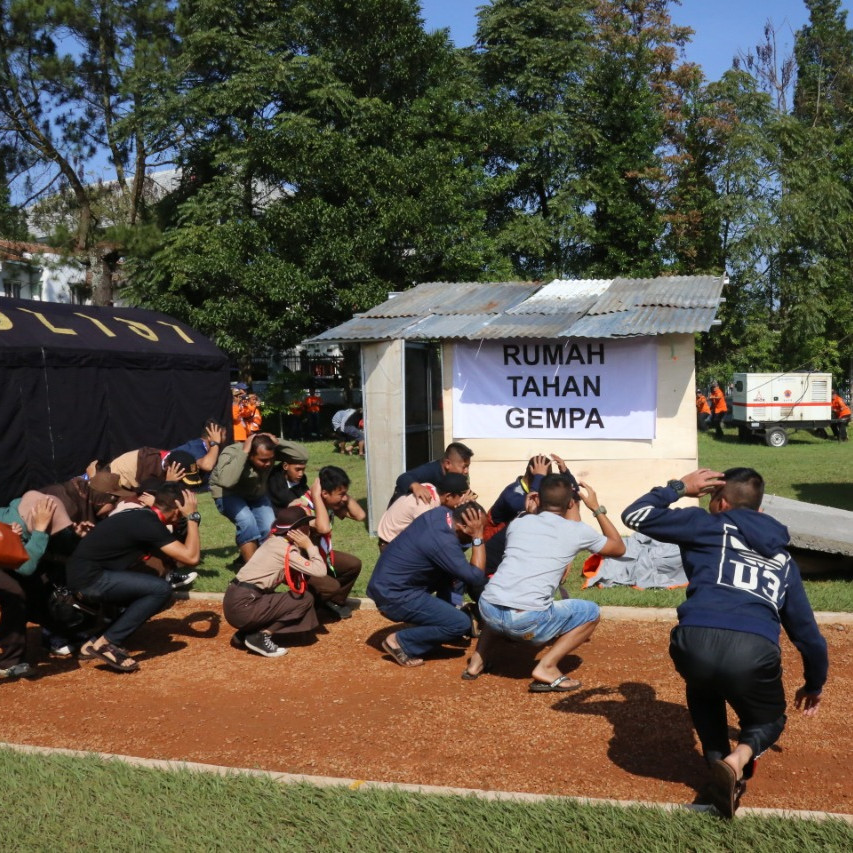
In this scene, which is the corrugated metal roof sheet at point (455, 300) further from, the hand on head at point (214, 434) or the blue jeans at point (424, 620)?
the blue jeans at point (424, 620)

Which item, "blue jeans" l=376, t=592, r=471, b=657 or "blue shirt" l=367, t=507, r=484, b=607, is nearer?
"blue shirt" l=367, t=507, r=484, b=607

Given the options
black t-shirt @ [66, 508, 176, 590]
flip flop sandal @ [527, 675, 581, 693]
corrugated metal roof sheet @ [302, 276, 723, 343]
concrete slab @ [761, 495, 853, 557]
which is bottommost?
flip flop sandal @ [527, 675, 581, 693]

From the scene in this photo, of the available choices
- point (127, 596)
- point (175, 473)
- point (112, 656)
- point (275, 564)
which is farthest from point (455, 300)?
point (112, 656)

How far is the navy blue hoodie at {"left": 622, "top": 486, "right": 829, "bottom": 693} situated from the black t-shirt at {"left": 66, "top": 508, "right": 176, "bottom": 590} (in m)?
4.12

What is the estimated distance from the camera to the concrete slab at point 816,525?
30.3ft

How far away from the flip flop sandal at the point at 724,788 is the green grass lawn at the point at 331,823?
0.23 feet

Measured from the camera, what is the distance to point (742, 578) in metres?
4.46

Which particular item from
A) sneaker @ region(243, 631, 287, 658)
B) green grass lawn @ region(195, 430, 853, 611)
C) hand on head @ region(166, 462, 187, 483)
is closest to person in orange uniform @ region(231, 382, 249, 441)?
green grass lawn @ region(195, 430, 853, 611)

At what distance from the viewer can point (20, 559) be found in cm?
691

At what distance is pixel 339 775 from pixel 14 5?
32.1 metres

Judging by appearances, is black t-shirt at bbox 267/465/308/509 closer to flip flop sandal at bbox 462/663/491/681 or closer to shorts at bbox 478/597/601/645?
flip flop sandal at bbox 462/663/491/681

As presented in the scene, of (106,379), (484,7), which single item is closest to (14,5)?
(484,7)

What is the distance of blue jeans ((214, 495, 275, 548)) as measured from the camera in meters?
9.81

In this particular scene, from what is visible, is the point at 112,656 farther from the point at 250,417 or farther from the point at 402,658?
the point at 250,417
